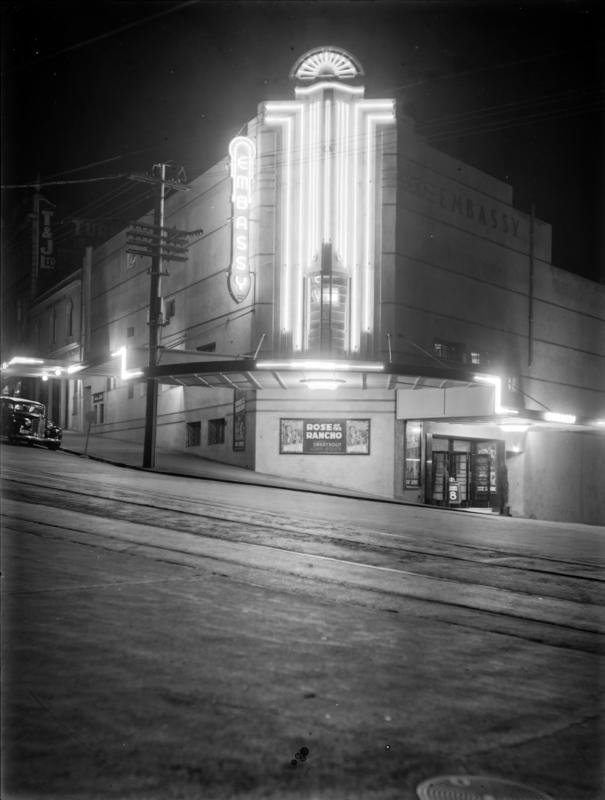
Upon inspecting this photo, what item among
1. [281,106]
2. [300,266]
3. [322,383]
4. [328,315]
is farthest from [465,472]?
[281,106]

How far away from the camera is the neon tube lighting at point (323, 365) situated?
23.4 meters

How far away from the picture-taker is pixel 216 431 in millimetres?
30750

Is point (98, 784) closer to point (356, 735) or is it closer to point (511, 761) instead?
point (356, 735)

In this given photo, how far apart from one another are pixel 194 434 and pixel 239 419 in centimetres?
424

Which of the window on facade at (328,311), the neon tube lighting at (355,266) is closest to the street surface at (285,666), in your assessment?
the window on facade at (328,311)

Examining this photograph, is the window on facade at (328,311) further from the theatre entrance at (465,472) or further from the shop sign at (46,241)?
the shop sign at (46,241)

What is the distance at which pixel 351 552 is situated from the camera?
37.6 feet

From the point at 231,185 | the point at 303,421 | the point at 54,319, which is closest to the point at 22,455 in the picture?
the point at 303,421

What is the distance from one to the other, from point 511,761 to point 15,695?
2.80 meters

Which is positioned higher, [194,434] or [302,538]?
[194,434]

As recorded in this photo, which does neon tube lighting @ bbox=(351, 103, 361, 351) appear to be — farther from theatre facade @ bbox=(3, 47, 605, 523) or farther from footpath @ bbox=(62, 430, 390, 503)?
footpath @ bbox=(62, 430, 390, 503)

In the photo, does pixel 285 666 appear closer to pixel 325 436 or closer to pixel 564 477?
pixel 325 436

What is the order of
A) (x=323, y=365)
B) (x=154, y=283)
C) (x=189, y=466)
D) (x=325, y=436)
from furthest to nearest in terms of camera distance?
(x=189, y=466), (x=325, y=436), (x=154, y=283), (x=323, y=365)

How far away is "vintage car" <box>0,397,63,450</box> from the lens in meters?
29.8
